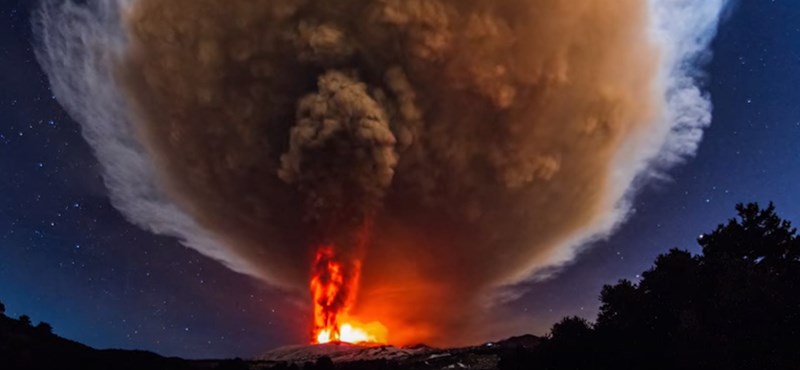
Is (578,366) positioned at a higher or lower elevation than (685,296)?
lower

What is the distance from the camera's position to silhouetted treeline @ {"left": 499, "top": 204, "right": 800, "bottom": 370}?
1268 inches

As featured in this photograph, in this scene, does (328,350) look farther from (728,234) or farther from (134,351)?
(728,234)

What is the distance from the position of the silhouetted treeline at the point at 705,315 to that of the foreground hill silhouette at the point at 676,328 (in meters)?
0.07

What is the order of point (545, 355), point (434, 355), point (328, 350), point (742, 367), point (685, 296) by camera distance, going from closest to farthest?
point (742, 367) → point (545, 355) → point (685, 296) → point (434, 355) → point (328, 350)

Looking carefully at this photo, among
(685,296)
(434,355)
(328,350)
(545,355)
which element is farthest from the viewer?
(328,350)

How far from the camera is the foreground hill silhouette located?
3200 centimetres

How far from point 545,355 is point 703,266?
1641cm

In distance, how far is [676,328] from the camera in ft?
125

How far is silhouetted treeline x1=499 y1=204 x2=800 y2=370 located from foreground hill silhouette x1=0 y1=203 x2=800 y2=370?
0.07m

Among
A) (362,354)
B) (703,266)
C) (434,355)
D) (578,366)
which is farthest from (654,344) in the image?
(362,354)

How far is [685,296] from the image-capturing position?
41.9 metres

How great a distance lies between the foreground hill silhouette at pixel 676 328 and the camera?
32.0 meters

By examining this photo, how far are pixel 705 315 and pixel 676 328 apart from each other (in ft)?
6.85

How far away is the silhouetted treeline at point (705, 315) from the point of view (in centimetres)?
3222
